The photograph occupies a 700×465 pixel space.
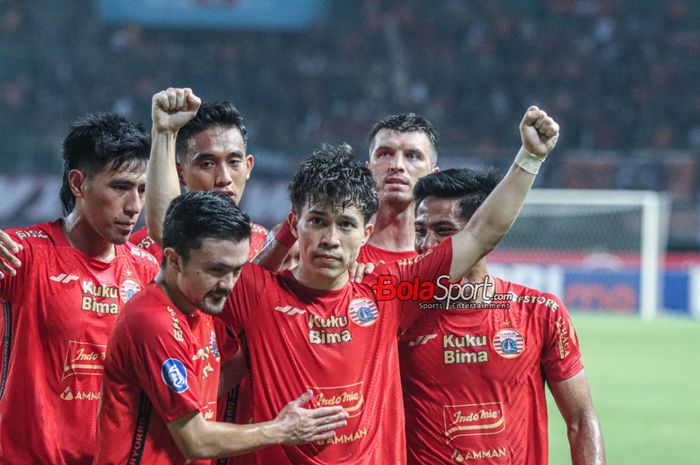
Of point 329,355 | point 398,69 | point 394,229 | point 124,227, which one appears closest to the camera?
point 329,355

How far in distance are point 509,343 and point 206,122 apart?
1708mm

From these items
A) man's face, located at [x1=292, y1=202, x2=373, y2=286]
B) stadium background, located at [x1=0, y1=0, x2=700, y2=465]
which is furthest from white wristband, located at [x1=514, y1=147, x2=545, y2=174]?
stadium background, located at [x1=0, y1=0, x2=700, y2=465]

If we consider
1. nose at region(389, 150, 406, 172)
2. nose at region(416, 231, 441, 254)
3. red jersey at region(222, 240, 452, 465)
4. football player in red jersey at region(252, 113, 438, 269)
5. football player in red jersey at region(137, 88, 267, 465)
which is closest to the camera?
red jersey at region(222, 240, 452, 465)

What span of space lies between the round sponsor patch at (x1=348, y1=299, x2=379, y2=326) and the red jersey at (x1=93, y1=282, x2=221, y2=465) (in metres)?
0.61

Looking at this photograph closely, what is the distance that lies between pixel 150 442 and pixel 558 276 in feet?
56.5

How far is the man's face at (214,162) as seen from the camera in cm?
462

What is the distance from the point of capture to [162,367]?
132 inches

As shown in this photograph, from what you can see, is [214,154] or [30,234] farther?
[214,154]

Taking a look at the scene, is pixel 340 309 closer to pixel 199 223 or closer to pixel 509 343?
pixel 199 223

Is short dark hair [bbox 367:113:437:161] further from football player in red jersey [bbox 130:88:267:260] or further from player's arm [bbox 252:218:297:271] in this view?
player's arm [bbox 252:218:297:271]

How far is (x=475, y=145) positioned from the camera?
2284 cm

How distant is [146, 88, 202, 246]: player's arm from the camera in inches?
151

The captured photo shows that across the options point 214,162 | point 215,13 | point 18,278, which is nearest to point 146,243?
point 214,162

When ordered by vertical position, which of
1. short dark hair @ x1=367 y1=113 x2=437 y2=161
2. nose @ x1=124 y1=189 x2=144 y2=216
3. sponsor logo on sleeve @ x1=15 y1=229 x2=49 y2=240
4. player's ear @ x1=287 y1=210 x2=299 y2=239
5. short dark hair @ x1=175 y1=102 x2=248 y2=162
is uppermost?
short dark hair @ x1=367 y1=113 x2=437 y2=161
